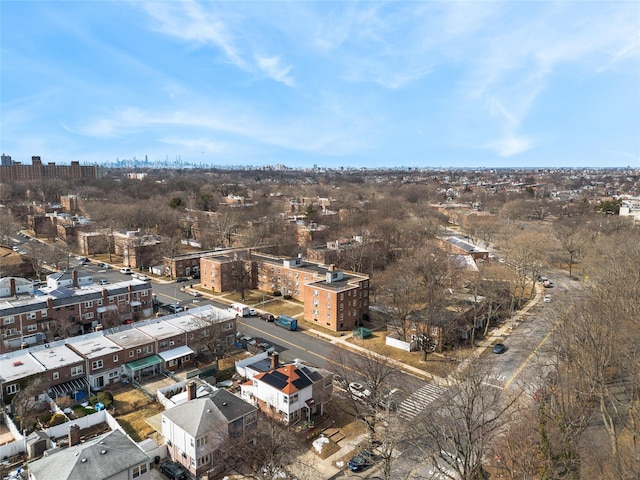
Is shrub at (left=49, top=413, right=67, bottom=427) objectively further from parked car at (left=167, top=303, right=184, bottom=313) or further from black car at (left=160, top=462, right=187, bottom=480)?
parked car at (left=167, top=303, right=184, bottom=313)

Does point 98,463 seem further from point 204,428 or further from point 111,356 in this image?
point 111,356

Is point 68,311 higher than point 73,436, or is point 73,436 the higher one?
point 68,311

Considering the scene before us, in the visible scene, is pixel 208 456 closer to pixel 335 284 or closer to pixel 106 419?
pixel 106 419

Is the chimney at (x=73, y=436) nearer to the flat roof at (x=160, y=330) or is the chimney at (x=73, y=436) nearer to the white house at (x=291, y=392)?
the white house at (x=291, y=392)

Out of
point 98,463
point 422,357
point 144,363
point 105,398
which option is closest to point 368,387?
point 422,357

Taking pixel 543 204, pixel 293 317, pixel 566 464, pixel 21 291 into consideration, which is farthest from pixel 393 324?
pixel 543 204

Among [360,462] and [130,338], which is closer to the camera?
[360,462]

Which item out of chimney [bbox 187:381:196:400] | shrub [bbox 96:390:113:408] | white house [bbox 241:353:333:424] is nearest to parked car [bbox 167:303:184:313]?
shrub [bbox 96:390:113:408]
